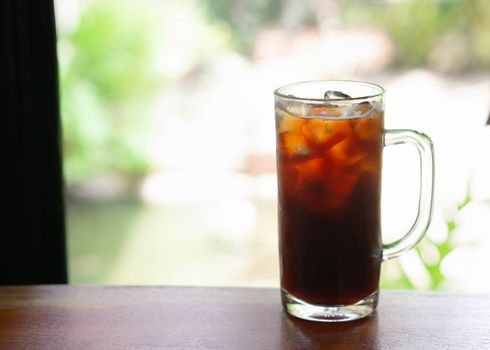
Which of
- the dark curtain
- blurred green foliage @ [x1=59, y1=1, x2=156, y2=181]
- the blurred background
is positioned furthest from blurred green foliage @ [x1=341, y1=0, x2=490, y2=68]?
the dark curtain

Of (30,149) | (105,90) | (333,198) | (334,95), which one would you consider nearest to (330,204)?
(333,198)

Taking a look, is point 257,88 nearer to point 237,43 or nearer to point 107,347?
point 237,43

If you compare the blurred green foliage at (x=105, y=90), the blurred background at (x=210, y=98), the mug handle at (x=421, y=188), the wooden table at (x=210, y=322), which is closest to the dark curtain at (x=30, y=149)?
the wooden table at (x=210, y=322)

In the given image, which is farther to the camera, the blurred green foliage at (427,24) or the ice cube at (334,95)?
the blurred green foliage at (427,24)

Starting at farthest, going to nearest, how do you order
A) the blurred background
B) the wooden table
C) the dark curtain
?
the blurred background < the dark curtain < the wooden table

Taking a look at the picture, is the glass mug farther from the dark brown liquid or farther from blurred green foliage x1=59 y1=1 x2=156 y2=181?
blurred green foliage x1=59 y1=1 x2=156 y2=181

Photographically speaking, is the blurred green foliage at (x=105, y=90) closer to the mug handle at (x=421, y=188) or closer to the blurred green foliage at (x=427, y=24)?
the blurred green foliage at (x=427, y=24)

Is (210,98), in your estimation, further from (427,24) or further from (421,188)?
(421,188)
